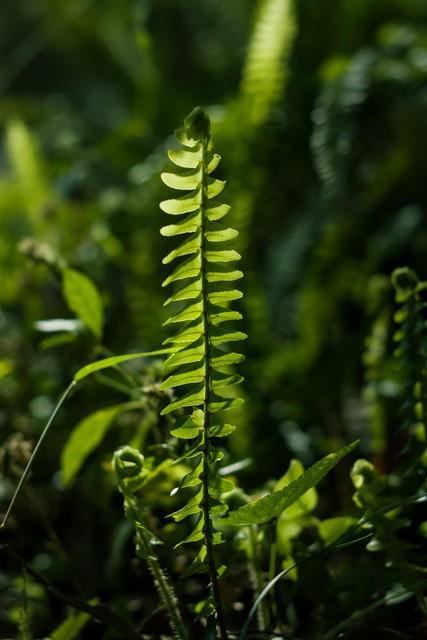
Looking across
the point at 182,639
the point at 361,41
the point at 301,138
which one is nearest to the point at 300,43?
the point at 361,41

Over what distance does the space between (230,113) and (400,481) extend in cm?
70

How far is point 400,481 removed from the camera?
0.61 m

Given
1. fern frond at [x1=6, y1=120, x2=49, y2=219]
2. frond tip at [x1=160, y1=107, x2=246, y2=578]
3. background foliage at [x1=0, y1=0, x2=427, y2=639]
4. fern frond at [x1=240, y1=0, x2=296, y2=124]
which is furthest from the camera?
fern frond at [x1=6, y1=120, x2=49, y2=219]

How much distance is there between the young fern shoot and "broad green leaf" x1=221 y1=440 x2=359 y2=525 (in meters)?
0.01

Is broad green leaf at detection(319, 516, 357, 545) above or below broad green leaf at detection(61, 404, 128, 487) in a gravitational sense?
below

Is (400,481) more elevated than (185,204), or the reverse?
(185,204)

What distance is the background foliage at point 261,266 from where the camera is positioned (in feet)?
2.73

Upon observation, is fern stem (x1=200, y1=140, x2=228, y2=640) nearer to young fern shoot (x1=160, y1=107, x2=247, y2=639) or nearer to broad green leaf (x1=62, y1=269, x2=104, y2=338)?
young fern shoot (x1=160, y1=107, x2=247, y2=639)

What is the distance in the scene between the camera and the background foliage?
2.73 feet

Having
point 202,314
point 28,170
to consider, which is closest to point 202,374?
point 202,314

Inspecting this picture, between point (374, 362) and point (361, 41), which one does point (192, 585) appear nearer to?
point (374, 362)

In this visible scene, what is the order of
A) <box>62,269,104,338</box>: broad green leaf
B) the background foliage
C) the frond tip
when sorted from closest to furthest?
1. the frond tip
2. <box>62,269,104,338</box>: broad green leaf
3. the background foliage

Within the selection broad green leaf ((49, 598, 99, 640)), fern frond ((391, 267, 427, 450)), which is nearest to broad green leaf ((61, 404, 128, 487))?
broad green leaf ((49, 598, 99, 640))

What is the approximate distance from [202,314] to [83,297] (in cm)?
27
